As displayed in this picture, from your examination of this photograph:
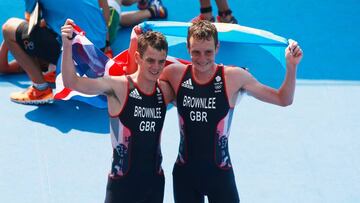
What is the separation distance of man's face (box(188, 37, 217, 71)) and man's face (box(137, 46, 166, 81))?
0.16m

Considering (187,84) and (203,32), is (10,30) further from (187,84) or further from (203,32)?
(203,32)

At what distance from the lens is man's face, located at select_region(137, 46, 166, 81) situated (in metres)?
Result: 3.99

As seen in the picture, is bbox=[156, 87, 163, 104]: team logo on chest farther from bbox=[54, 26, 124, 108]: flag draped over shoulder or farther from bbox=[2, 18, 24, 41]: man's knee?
bbox=[2, 18, 24, 41]: man's knee

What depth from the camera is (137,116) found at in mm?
4074

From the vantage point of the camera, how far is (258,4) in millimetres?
8641

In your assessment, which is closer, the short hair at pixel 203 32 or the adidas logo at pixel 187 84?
the short hair at pixel 203 32

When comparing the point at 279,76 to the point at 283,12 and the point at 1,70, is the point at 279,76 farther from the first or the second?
the point at 1,70

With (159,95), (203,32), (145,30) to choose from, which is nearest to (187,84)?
(159,95)

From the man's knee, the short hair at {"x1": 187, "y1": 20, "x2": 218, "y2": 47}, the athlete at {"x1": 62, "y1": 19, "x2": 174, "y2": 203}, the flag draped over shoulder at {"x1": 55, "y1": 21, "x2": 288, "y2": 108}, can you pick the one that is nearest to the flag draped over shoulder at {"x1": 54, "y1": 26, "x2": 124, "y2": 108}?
the flag draped over shoulder at {"x1": 55, "y1": 21, "x2": 288, "y2": 108}

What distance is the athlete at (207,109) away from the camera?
408cm

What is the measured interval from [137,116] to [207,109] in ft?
1.22

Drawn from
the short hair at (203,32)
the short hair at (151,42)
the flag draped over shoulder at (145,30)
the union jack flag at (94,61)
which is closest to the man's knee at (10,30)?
the flag draped over shoulder at (145,30)

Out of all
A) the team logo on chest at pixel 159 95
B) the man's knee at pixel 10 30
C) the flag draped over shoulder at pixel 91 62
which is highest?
the man's knee at pixel 10 30

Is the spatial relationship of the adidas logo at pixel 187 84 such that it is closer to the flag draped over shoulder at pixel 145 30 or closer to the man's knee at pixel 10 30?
the flag draped over shoulder at pixel 145 30
